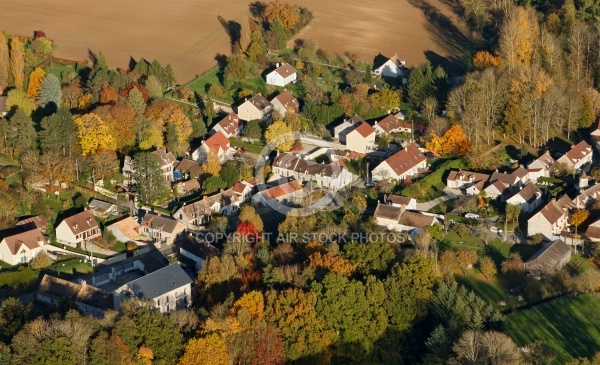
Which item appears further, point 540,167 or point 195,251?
point 540,167

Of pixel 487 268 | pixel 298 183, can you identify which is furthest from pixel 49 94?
pixel 487 268

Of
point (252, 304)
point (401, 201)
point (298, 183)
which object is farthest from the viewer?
point (298, 183)

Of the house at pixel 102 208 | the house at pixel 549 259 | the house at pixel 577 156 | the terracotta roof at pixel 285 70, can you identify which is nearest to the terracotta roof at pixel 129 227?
the house at pixel 102 208

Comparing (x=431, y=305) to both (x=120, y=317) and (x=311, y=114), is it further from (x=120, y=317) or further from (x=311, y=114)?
(x=311, y=114)

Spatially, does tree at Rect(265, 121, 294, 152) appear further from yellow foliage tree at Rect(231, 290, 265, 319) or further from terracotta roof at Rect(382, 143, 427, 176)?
yellow foliage tree at Rect(231, 290, 265, 319)

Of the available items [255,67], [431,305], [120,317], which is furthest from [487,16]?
[120,317]

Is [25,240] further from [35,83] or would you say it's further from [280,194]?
[35,83]
